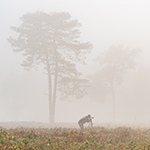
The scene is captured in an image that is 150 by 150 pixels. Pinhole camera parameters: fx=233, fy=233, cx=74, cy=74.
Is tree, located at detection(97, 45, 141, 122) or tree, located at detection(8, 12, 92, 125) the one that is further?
tree, located at detection(97, 45, 141, 122)

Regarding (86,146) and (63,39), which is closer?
(86,146)

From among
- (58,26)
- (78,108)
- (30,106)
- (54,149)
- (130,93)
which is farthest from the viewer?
(30,106)

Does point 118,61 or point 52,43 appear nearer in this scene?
point 52,43

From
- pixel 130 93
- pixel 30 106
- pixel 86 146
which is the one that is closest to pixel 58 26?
pixel 86 146

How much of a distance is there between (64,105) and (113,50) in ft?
106

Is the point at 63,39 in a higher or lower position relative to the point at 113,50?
lower

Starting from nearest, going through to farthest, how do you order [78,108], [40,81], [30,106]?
1. [78,108]
2. [30,106]
3. [40,81]

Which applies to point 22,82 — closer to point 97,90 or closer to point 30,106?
point 30,106

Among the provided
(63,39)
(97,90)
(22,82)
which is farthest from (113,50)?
(22,82)

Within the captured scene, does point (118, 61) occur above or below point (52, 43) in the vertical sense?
above

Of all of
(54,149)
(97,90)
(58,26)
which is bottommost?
(54,149)

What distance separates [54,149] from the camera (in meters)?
5.45

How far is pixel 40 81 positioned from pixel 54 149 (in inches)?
2929

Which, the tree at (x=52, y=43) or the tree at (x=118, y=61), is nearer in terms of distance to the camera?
the tree at (x=52, y=43)
